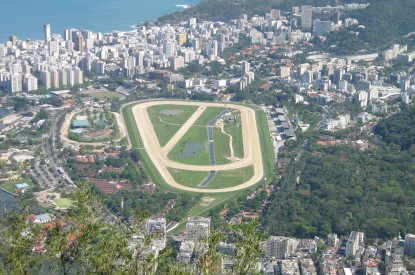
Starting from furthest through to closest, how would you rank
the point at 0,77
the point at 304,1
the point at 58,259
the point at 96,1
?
the point at 96,1 < the point at 304,1 < the point at 0,77 < the point at 58,259

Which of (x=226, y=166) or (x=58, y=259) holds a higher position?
(x=58, y=259)

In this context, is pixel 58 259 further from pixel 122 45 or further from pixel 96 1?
pixel 96 1

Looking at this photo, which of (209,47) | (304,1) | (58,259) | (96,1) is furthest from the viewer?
(96,1)

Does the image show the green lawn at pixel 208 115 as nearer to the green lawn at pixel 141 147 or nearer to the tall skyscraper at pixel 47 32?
the green lawn at pixel 141 147

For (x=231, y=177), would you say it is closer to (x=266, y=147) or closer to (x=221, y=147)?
(x=221, y=147)

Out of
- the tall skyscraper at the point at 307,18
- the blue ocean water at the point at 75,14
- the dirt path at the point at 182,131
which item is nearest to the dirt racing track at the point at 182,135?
the dirt path at the point at 182,131

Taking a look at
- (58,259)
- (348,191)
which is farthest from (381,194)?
(58,259)

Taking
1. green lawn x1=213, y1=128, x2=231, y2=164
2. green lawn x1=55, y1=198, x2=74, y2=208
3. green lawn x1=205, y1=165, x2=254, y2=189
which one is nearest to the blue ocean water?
green lawn x1=213, y1=128, x2=231, y2=164
